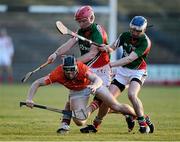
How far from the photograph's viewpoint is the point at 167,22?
36.8 metres

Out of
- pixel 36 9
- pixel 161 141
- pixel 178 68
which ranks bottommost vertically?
pixel 178 68

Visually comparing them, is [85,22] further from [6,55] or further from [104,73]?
[6,55]

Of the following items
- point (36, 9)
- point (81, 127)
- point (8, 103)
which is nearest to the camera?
point (81, 127)

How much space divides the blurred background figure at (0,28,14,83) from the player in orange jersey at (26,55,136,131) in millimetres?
21178

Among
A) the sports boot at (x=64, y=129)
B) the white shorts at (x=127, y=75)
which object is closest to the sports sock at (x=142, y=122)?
the white shorts at (x=127, y=75)

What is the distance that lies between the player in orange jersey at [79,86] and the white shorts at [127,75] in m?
0.61

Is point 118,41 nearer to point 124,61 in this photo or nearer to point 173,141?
point 124,61

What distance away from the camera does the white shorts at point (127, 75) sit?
14.0 meters

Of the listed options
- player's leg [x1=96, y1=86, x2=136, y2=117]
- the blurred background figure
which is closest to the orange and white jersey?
player's leg [x1=96, y1=86, x2=136, y2=117]

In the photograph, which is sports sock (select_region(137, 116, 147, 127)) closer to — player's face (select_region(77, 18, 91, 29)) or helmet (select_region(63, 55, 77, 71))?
helmet (select_region(63, 55, 77, 71))

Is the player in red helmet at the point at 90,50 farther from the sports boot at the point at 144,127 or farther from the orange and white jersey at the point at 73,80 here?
the sports boot at the point at 144,127

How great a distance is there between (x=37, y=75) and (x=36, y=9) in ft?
9.21

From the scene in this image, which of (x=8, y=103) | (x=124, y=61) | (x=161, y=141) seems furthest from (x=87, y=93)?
(x=8, y=103)

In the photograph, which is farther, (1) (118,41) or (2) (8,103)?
(2) (8,103)
